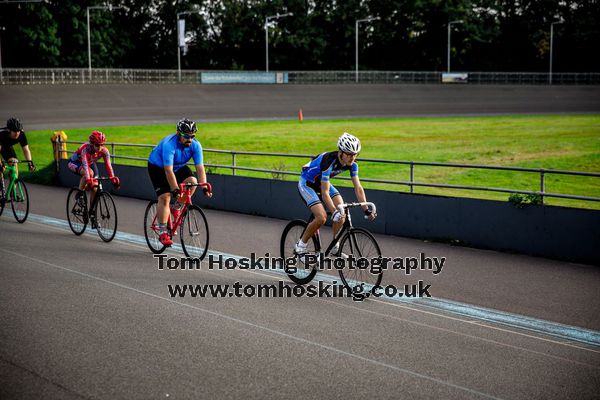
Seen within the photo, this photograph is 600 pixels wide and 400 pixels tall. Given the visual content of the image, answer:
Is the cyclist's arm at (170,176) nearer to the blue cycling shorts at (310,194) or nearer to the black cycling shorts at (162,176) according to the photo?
the black cycling shorts at (162,176)

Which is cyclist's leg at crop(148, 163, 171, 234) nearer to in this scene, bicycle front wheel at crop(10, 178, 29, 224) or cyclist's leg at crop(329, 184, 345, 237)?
cyclist's leg at crop(329, 184, 345, 237)

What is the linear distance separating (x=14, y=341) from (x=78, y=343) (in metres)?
0.56

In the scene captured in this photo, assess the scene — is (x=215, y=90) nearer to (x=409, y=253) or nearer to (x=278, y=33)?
(x=278, y=33)

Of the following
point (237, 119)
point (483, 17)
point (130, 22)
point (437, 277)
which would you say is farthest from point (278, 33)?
point (437, 277)

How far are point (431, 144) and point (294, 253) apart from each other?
79.9 feet

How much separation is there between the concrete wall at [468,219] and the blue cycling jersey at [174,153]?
4023mm

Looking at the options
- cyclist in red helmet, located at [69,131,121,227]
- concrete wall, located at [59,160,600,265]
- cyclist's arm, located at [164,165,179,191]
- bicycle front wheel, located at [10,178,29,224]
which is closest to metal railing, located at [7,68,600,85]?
bicycle front wheel, located at [10,178,29,224]

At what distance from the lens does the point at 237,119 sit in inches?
2013

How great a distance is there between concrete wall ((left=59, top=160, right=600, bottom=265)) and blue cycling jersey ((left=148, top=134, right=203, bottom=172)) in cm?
402

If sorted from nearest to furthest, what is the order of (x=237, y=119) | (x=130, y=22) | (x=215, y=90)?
(x=237, y=119), (x=215, y=90), (x=130, y=22)

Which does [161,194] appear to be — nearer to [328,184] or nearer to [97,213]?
[97,213]

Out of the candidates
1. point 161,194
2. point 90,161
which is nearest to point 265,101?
point 90,161

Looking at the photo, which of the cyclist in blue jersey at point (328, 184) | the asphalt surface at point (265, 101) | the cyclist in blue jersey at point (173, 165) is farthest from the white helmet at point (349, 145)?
the asphalt surface at point (265, 101)

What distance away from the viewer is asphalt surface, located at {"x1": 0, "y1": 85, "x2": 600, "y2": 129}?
5031 cm
